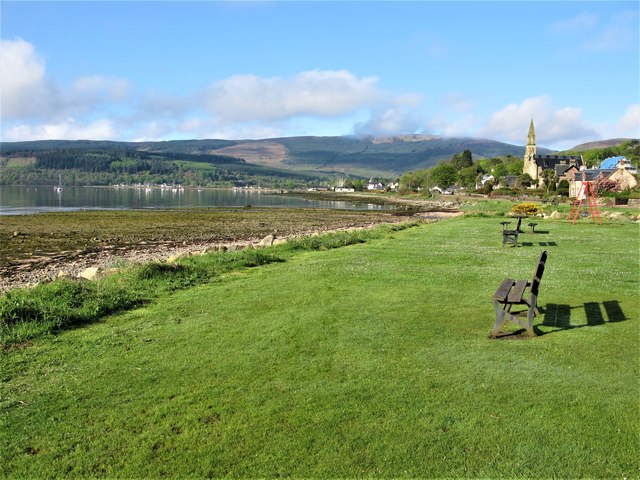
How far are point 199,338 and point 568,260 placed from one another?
14.0 metres

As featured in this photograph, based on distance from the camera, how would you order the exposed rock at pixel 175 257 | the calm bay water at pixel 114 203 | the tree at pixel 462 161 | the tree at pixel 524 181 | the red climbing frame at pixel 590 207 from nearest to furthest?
the exposed rock at pixel 175 257 < the red climbing frame at pixel 590 207 < the calm bay water at pixel 114 203 < the tree at pixel 524 181 < the tree at pixel 462 161

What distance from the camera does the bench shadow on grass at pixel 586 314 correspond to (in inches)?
389

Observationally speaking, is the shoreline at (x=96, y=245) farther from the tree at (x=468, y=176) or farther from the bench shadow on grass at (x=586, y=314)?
the tree at (x=468, y=176)

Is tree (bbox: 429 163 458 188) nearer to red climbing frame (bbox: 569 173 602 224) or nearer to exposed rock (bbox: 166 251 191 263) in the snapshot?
red climbing frame (bbox: 569 173 602 224)

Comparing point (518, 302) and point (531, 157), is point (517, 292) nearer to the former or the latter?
point (518, 302)

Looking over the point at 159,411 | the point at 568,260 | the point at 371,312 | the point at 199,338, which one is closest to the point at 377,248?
the point at 568,260

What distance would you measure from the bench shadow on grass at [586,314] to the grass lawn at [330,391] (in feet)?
0.20

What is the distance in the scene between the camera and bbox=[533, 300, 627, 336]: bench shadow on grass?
9883 millimetres

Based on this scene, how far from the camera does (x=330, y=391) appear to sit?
688 cm

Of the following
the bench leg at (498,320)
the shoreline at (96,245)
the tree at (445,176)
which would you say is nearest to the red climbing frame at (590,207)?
the shoreline at (96,245)

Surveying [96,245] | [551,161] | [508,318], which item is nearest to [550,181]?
[551,161]

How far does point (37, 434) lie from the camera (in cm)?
593

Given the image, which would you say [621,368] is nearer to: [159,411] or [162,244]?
[159,411]

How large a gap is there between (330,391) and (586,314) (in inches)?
260
